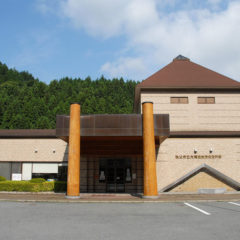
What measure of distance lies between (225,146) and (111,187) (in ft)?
36.5

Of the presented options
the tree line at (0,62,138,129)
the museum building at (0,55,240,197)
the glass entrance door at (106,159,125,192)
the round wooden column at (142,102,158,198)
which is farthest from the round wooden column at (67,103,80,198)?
the tree line at (0,62,138,129)

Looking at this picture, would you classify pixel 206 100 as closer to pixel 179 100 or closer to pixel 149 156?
pixel 179 100

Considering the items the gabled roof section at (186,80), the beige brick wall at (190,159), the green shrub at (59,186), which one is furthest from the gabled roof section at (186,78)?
the green shrub at (59,186)

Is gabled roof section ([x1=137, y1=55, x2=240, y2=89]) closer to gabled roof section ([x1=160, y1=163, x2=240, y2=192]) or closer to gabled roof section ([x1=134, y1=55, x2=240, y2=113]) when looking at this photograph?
gabled roof section ([x1=134, y1=55, x2=240, y2=113])

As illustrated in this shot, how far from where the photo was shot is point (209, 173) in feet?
76.0

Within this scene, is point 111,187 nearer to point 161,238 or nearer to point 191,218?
point 191,218

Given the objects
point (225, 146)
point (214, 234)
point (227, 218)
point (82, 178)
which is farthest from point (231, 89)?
point (214, 234)

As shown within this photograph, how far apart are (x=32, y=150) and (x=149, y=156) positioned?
13371 mm

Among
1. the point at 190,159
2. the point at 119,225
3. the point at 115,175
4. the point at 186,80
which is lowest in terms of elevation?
the point at 119,225

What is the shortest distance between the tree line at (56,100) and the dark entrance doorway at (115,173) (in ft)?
144

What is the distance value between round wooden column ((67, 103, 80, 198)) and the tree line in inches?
1931

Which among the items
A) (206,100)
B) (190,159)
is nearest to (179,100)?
(206,100)

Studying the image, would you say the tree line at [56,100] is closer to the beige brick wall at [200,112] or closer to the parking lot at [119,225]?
the beige brick wall at [200,112]

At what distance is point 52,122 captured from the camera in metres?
72.1
